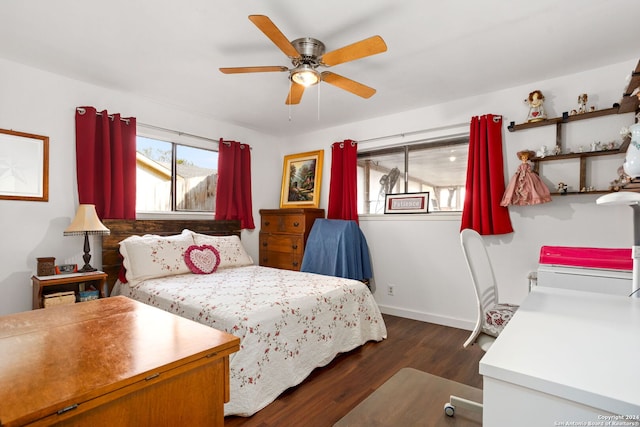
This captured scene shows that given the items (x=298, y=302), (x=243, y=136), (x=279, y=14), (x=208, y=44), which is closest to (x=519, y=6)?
(x=279, y=14)

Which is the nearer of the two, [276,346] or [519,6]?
[519,6]

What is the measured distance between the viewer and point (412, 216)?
141 inches

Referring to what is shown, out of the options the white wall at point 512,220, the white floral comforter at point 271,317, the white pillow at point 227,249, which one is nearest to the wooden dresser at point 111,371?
the white floral comforter at point 271,317

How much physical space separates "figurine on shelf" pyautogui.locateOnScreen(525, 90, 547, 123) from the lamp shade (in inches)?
Answer: 152

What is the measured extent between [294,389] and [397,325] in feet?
5.31

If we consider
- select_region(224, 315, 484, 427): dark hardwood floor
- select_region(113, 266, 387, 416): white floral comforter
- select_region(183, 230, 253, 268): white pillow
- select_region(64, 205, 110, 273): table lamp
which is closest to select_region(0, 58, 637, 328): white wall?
select_region(64, 205, 110, 273): table lamp

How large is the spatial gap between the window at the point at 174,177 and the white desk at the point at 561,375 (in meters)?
3.49

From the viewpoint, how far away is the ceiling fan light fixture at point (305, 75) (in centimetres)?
211

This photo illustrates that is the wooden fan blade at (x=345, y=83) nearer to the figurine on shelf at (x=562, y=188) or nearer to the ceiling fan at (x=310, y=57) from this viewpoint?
the ceiling fan at (x=310, y=57)

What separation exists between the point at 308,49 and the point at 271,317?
5.86 feet

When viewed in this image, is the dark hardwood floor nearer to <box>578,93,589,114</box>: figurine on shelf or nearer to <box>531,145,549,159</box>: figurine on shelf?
<box>531,145,549,159</box>: figurine on shelf

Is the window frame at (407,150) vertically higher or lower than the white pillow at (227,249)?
higher

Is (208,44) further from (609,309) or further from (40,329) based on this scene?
(609,309)

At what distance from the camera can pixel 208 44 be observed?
7.28 feet
